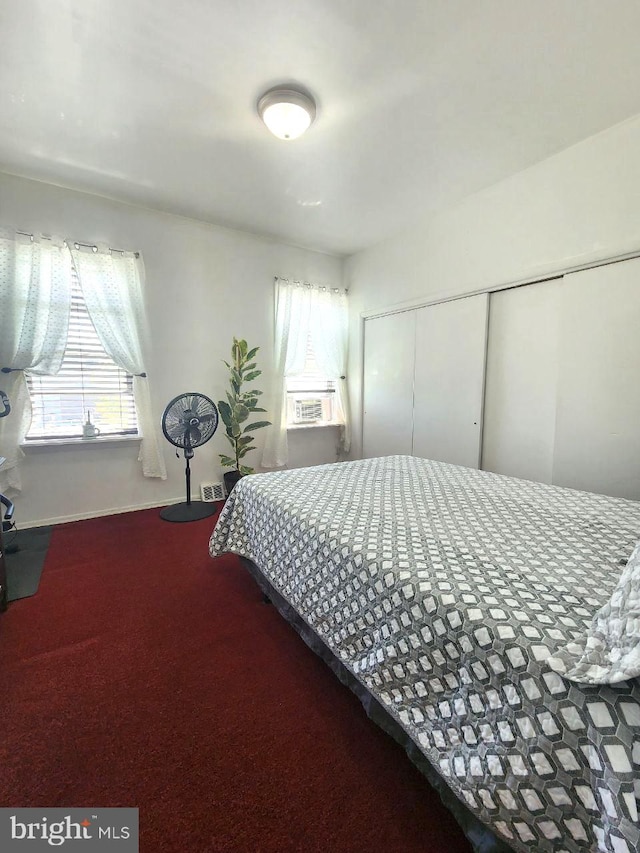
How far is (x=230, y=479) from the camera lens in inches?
144

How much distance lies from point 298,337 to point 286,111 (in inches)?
87.0

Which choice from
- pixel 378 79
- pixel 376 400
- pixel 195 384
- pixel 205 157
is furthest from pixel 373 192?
pixel 195 384

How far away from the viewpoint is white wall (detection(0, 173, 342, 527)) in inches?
115

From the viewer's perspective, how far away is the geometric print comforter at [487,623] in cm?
67

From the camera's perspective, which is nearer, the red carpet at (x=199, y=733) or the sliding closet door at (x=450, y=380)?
the red carpet at (x=199, y=733)

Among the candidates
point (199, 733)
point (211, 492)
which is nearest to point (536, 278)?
point (199, 733)

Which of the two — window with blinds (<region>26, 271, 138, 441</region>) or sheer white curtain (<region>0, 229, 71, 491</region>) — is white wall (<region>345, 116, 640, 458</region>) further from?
sheer white curtain (<region>0, 229, 71, 491</region>)

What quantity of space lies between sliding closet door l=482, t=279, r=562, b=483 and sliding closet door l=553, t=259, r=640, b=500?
0.11m

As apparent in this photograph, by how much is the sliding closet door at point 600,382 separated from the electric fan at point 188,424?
2719 millimetres

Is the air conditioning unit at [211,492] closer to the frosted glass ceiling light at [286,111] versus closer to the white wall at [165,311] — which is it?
the white wall at [165,311]

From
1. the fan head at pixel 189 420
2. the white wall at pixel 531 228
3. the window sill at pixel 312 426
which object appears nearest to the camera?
the white wall at pixel 531 228

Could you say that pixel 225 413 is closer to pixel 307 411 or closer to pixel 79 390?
pixel 307 411

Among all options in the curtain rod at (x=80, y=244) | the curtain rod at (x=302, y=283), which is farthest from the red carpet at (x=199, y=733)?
the curtain rod at (x=302, y=283)

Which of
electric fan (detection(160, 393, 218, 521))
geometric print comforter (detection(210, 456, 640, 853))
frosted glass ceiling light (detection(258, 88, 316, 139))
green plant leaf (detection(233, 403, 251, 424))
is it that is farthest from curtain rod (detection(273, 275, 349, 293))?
geometric print comforter (detection(210, 456, 640, 853))
